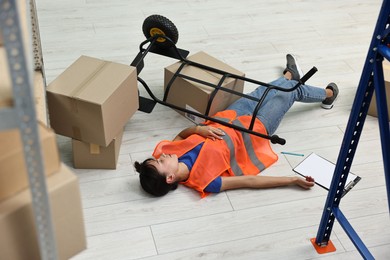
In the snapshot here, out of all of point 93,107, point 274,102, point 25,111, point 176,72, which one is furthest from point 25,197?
point 274,102

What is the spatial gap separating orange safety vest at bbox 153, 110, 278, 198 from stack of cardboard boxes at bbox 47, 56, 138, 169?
0.27 metres

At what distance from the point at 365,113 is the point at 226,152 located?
890 millimetres

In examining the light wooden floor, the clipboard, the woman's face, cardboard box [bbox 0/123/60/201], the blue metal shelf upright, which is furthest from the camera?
the clipboard

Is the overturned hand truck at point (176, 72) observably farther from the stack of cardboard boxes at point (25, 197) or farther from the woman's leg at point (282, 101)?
the stack of cardboard boxes at point (25, 197)

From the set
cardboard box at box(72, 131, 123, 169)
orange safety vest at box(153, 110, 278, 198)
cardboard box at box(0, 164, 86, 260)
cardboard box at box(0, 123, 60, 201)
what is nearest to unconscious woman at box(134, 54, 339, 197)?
orange safety vest at box(153, 110, 278, 198)

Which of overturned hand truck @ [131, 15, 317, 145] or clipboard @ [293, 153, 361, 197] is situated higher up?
overturned hand truck @ [131, 15, 317, 145]

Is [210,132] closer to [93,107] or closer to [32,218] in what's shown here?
[93,107]

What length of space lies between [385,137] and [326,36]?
93.5 inches

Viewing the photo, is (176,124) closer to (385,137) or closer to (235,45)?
(235,45)

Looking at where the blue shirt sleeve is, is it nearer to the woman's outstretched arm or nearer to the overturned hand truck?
the woman's outstretched arm

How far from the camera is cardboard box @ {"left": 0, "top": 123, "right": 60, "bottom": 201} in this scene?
1.16 meters

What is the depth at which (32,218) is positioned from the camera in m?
1.25

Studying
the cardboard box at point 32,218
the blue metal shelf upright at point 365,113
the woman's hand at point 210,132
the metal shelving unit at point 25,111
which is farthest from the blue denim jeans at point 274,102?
the metal shelving unit at point 25,111

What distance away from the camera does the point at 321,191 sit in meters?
2.55
